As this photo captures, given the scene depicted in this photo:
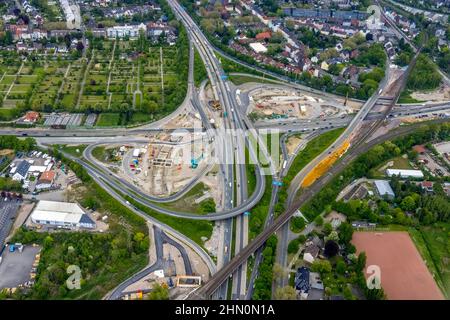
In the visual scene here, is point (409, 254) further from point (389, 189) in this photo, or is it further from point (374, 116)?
point (374, 116)

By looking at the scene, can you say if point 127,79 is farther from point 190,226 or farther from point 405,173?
point 405,173

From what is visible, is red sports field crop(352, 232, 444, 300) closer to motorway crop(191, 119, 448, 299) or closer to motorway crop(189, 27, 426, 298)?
motorway crop(191, 119, 448, 299)

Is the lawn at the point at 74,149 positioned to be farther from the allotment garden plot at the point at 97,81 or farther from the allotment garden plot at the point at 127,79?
the allotment garden plot at the point at 127,79

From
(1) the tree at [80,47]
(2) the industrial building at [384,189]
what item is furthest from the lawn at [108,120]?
(2) the industrial building at [384,189]

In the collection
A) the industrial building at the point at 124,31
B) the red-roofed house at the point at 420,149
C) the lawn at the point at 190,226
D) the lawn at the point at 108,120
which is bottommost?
the lawn at the point at 190,226

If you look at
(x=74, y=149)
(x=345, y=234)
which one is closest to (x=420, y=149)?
(x=345, y=234)

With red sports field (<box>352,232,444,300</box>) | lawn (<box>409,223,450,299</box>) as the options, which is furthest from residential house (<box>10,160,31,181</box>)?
lawn (<box>409,223,450,299</box>)

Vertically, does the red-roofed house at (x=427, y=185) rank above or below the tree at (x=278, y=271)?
above

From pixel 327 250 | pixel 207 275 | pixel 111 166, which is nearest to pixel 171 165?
pixel 111 166
